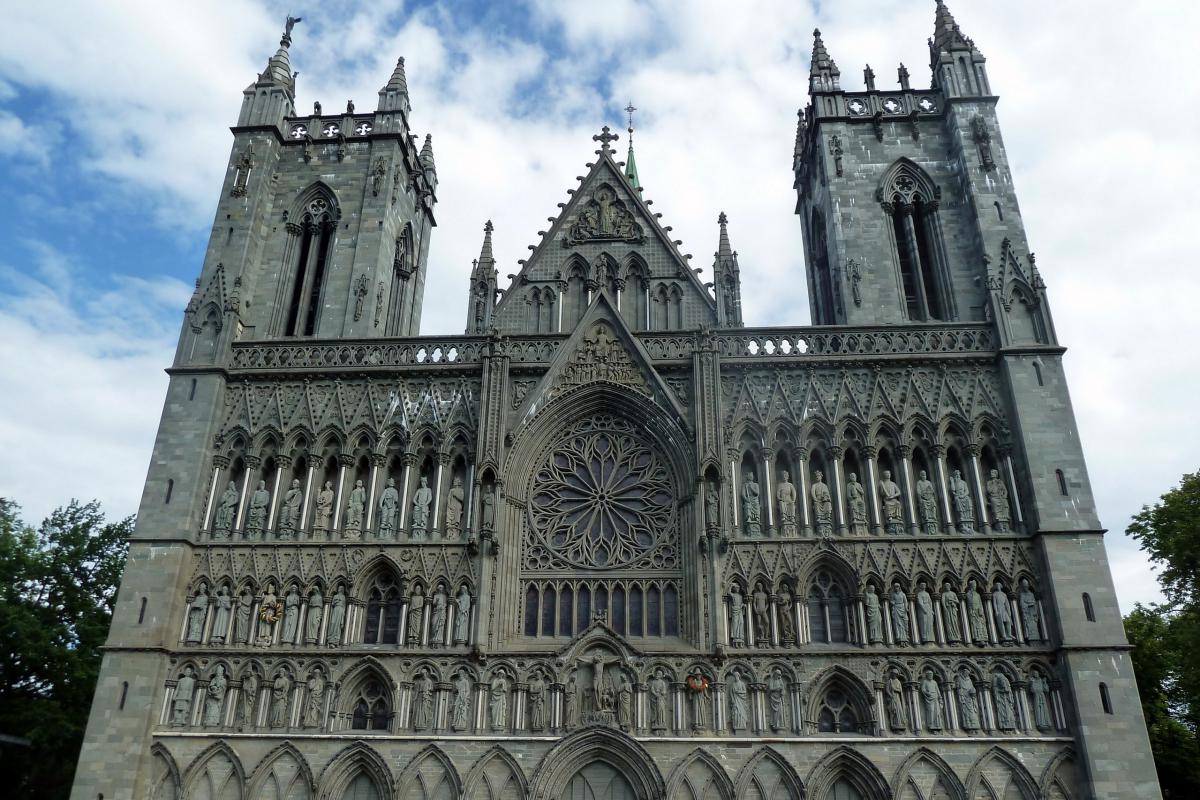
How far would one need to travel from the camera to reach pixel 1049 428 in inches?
880

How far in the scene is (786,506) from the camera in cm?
2216

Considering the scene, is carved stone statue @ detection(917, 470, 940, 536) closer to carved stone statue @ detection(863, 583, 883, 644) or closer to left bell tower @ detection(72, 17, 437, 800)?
carved stone statue @ detection(863, 583, 883, 644)

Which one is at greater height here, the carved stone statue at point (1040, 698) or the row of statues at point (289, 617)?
the row of statues at point (289, 617)

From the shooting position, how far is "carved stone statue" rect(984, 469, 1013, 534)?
2169 centimetres

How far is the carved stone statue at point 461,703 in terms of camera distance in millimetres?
20125

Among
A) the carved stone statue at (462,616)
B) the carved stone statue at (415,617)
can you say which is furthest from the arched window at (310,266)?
the carved stone statue at (462,616)

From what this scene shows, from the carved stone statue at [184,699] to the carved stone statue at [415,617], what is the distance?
195 inches

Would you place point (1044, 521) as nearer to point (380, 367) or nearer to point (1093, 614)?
point (1093, 614)

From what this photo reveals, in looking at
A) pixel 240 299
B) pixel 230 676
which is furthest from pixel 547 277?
pixel 230 676

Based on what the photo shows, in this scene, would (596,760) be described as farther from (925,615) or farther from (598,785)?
(925,615)

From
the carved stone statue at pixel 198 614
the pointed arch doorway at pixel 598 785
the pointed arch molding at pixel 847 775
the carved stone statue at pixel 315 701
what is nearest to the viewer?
the pointed arch molding at pixel 847 775

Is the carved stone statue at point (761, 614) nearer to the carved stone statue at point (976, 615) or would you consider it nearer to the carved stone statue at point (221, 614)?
the carved stone statue at point (976, 615)

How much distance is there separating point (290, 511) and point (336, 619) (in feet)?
10.4

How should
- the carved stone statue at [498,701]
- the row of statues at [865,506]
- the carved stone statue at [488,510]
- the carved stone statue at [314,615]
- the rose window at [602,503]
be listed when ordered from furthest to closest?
the rose window at [602,503], the carved stone statue at [488,510], the row of statues at [865,506], the carved stone statue at [314,615], the carved stone statue at [498,701]
